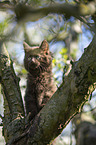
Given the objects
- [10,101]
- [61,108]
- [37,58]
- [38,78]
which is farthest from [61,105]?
[37,58]

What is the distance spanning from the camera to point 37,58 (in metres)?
5.14

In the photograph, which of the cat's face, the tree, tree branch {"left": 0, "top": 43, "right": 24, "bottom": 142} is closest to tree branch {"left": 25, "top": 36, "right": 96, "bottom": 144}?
the tree

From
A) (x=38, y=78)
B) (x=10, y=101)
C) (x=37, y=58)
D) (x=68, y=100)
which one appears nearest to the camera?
(x=68, y=100)

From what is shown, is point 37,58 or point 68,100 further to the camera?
point 37,58

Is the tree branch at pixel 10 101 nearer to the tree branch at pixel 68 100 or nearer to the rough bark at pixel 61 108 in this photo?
the rough bark at pixel 61 108

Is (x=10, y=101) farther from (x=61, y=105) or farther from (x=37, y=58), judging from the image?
(x=37, y=58)

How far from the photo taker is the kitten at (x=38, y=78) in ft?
14.7

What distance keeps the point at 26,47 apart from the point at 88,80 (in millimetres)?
3403

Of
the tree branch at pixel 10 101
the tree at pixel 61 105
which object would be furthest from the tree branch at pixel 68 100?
the tree branch at pixel 10 101

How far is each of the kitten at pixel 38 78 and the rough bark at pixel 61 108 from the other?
105 cm

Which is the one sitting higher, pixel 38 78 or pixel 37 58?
pixel 37 58

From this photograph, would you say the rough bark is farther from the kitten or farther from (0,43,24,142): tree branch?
the kitten

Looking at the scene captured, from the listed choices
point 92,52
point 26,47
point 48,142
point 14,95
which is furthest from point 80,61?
point 26,47

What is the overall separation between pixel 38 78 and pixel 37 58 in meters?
0.61
